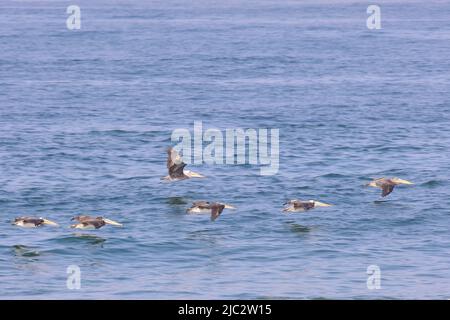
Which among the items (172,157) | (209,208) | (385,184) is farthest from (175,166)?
(385,184)

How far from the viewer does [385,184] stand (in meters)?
39.0

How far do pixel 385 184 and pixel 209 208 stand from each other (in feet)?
22.2

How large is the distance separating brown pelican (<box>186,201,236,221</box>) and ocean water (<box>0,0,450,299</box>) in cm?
43

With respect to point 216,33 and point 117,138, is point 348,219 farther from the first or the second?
point 216,33

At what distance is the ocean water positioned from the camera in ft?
100

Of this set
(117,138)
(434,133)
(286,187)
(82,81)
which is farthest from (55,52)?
(286,187)

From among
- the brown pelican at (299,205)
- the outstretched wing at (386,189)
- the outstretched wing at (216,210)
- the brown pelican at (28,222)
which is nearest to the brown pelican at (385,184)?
the outstretched wing at (386,189)

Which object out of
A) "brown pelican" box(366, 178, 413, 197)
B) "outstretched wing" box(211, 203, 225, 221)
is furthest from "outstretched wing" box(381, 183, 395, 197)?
"outstretched wing" box(211, 203, 225, 221)

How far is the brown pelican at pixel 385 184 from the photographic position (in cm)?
3888

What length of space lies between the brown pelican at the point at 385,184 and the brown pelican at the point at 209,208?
239 inches

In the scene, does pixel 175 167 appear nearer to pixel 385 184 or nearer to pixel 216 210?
pixel 216 210

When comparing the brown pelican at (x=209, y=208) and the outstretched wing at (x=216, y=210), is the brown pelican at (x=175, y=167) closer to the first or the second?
the brown pelican at (x=209, y=208)

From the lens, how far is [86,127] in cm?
5306

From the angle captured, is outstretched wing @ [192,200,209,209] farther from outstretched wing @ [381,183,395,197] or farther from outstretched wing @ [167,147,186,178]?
outstretched wing @ [381,183,395,197]
